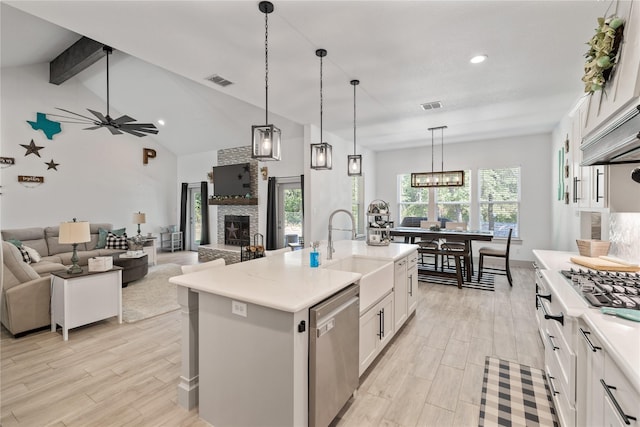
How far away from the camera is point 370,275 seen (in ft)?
7.80

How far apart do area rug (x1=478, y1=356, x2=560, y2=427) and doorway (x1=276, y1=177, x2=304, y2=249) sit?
484cm

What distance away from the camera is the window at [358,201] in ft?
24.2

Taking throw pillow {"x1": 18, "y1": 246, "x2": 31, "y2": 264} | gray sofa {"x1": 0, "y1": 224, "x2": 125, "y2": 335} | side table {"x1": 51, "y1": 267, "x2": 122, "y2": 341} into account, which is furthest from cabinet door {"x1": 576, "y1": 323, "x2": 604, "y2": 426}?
throw pillow {"x1": 18, "y1": 246, "x2": 31, "y2": 264}

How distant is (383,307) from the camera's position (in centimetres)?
267

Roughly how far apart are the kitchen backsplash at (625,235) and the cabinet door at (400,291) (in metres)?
1.83

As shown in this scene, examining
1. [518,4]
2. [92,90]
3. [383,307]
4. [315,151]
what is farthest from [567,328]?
[92,90]

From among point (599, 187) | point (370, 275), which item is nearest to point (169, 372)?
point (370, 275)

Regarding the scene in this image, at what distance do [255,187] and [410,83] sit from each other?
4.71 meters

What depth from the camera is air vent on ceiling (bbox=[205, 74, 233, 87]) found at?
3.51 meters

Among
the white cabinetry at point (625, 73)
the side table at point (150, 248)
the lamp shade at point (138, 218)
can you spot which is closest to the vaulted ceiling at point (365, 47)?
the white cabinetry at point (625, 73)

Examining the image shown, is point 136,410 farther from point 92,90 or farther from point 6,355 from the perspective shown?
point 92,90

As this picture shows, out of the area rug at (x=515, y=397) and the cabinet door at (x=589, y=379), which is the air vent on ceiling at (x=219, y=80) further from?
the area rug at (x=515, y=397)

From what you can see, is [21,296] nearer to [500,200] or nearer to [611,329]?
[611,329]

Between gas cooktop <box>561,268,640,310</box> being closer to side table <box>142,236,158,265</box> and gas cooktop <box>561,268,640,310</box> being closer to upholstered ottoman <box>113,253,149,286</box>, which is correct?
upholstered ottoman <box>113,253,149,286</box>
